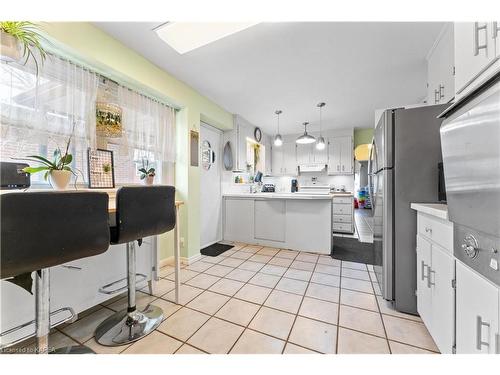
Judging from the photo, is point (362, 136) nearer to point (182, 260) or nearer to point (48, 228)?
point (182, 260)

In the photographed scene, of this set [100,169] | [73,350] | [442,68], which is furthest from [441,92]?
[73,350]

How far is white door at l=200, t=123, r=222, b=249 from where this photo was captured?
3479 mm

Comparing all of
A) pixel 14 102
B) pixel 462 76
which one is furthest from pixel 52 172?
pixel 462 76

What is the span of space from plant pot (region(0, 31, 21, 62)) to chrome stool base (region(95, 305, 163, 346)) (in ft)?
5.75

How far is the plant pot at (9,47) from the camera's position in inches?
42.9

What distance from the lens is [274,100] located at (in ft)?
11.0

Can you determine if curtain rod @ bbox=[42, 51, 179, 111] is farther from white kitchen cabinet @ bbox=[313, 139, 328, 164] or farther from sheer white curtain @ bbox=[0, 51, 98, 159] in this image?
white kitchen cabinet @ bbox=[313, 139, 328, 164]

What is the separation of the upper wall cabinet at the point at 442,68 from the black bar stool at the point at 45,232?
9.18 feet

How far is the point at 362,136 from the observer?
16.8ft

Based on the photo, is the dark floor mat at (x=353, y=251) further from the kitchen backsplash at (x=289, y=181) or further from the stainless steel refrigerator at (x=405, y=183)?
the kitchen backsplash at (x=289, y=181)
